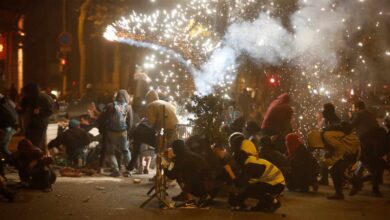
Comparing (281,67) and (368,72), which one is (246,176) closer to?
(281,67)

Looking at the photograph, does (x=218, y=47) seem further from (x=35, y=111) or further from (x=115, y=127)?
(x=35, y=111)

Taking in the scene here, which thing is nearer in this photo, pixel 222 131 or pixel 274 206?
pixel 274 206

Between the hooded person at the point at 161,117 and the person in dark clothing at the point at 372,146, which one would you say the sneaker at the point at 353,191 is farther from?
the hooded person at the point at 161,117

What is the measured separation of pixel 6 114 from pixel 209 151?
4257 millimetres

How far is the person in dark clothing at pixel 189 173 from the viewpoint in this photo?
9.52 meters

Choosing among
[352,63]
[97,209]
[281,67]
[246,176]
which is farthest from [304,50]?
[97,209]

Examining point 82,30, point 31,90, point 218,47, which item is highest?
point 82,30

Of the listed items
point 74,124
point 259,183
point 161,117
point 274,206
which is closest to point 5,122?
point 74,124

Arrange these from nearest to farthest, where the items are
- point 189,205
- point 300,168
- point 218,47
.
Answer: point 189,205 < point 300,168 < point 218,47

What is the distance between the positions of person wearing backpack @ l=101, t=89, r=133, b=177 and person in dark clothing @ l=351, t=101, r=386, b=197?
16.2 ft

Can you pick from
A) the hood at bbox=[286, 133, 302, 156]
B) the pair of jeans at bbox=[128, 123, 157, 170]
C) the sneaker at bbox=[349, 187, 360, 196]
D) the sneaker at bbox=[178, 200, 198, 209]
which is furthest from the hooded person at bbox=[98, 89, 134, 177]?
the sneaker at bbox=[349, 187, 360, 196]

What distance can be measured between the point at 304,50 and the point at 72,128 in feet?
23.0

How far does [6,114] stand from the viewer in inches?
455

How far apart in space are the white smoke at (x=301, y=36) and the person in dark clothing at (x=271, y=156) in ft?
17.7
